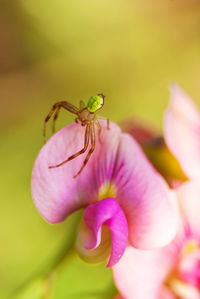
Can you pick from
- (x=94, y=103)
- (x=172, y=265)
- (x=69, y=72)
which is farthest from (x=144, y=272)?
(x=69, y=72)

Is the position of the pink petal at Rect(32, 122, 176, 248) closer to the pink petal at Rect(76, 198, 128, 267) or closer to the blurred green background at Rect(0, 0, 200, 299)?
the pink petal at Rect(76, 198, 128, 267)

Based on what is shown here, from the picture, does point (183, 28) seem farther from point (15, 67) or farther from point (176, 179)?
point (176, 179)

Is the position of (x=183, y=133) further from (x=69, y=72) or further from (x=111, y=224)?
(x=69, y=72)

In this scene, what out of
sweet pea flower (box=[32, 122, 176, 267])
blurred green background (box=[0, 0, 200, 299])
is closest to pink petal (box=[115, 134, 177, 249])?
sweet pea flower (box=[32, 122, 176, 267])

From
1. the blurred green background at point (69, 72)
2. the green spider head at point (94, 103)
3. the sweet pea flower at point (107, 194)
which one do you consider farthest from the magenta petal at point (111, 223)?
the blurred green background at point (69, 72)

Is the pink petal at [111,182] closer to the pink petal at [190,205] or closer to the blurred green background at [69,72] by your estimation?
the pink petal at [190,205]

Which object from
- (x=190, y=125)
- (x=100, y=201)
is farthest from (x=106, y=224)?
(x=190, y=125)

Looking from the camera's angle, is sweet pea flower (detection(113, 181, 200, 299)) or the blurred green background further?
the blurred green background
